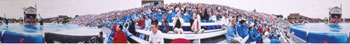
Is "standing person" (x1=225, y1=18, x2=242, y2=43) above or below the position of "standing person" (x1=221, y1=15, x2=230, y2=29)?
below

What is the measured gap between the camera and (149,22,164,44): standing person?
2.74m

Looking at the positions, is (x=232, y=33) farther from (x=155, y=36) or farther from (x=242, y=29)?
(x=155, y=36)

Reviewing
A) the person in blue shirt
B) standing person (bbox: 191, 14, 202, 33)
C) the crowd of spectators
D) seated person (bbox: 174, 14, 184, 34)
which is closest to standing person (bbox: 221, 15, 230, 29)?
the crowd of spectators

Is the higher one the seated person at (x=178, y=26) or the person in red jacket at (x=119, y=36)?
the seated person at (x=178, y=26)

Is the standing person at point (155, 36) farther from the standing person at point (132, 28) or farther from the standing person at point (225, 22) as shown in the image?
the standing person at point (225, 22)

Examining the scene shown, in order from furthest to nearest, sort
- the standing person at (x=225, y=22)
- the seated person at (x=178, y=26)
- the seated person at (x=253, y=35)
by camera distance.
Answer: the seated person at (x=253, y=35), the standing person at (x=225, y=22), the seated person at (x=178, y=26)

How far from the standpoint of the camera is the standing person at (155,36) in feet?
8.98

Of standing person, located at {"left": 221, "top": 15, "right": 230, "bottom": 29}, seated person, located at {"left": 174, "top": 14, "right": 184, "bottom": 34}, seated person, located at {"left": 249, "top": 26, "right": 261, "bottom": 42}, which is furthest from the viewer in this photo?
seated person, located at {"left": 249, "top": 26, "right": 261, "bottom": 42}

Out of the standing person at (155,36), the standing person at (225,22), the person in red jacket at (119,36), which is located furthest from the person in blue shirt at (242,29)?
the person in red jacket at (119,36)

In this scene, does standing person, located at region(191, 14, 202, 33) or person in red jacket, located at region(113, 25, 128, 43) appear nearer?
standing person, located at region(191, 14, 202, 33)

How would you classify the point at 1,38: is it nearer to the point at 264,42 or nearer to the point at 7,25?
the point at 7,25

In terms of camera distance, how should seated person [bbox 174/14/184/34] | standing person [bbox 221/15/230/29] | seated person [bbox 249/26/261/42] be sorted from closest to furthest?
1. seated person [bbox 174/14/184/34]
2. standing person [bbox 221/15/230/29]
3. seated person [bbox 249/26/261/42]

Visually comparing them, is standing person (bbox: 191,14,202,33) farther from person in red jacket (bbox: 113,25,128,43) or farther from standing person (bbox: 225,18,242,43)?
person in red jacket (bbox: 113,25,128,43)

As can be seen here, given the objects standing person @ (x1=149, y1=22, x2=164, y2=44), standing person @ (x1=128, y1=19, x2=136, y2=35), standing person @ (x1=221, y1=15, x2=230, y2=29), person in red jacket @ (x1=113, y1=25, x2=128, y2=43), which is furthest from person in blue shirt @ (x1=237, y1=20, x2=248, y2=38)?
person in red jacket @ (x1=113, y1=25, x2=128, y2=43)
